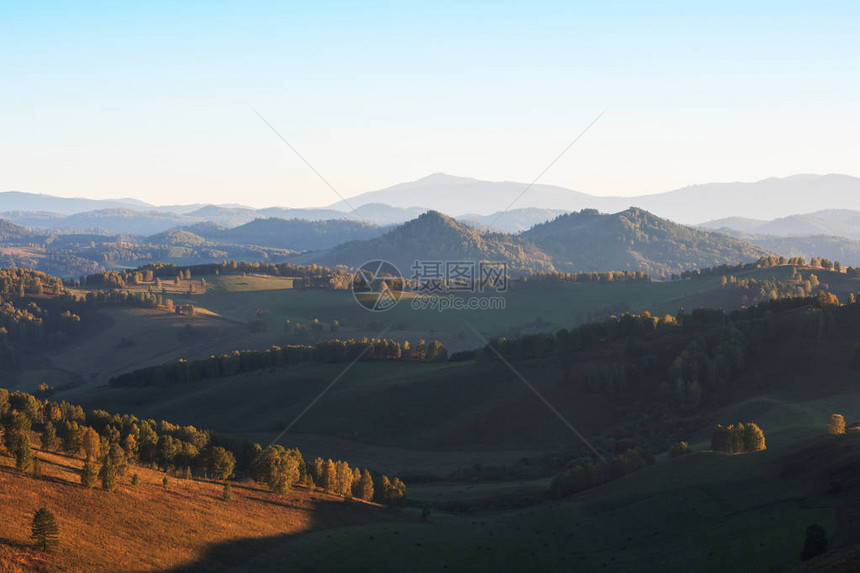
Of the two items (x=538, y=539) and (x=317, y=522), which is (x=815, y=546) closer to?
(x=538, y=539)

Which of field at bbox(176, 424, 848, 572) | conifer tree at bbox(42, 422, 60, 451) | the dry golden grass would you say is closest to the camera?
the dry golden grass

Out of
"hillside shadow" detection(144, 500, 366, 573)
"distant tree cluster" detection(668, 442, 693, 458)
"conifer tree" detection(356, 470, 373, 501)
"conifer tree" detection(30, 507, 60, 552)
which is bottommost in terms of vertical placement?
"conifer tree" detection(356, 470, 373, 501)

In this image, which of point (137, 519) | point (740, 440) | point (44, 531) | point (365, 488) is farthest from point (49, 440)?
point (740, 440)

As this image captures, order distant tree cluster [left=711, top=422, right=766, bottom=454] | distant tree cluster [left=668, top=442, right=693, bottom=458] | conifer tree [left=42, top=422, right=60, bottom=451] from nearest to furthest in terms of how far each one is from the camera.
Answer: conifer tree [left=42, top=422, right=60, bottom=451]
distant tree cluster [left=711, top=422, right=766, bottom=454]
distant tree cluster [left=668, top=442, right=693, bottom=458]

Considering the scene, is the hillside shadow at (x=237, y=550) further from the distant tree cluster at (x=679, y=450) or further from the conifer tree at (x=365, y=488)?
the distant tree cluster at (x=679, y=450)

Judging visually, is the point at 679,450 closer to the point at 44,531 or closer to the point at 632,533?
the point at 632,533

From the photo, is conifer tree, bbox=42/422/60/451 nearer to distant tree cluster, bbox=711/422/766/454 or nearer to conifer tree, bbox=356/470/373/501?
conifer tree, bbox=356/470/373/501

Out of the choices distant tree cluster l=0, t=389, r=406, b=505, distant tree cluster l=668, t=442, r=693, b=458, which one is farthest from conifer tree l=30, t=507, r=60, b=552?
distant tree cluster l=668, t=442, r=693, b=458
